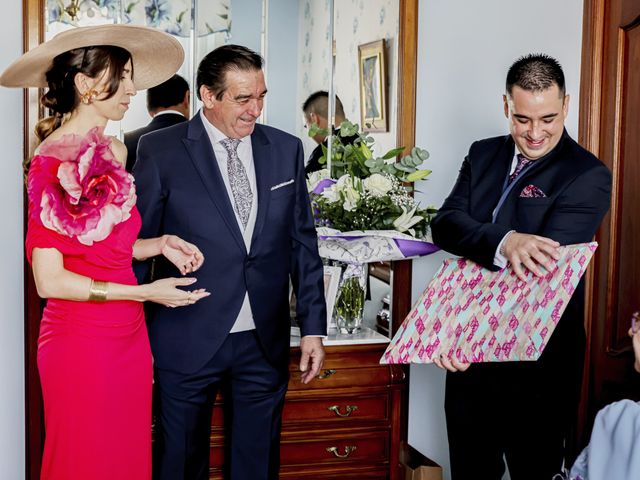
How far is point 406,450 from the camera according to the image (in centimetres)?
337

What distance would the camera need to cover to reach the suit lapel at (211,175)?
2.46 metres

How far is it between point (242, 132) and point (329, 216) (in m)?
0.72

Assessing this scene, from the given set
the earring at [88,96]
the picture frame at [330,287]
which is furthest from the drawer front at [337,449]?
the earring at [88,96]

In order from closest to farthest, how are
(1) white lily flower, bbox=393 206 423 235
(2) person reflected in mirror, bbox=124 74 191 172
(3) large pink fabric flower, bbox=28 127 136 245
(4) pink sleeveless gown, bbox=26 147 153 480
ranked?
1. (3) large pink fabric flower, bbox=28 127 136 245
2. (4) pink sleeveless gown, bbox=26 147 153 480
3. (2) person reflected in mirror, bbox=124 74 191 172
4. (1) white lily flower, bbox=393 206 423 235

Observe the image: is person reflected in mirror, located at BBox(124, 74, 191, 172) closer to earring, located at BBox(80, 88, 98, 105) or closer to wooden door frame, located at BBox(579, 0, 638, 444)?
earring, located at BBox(80, 88, 98, 105)

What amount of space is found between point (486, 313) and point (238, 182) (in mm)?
829

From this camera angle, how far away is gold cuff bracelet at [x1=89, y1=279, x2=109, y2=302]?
210 centimetres

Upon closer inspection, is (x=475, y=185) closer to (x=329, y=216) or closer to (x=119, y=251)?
(x=329, y=216)

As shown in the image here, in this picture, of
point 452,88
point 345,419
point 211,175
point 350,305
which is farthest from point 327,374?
point 452,88

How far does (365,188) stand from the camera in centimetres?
317

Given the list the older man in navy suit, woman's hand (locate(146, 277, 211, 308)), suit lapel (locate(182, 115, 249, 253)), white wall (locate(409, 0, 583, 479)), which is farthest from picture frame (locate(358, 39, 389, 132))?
woman's hand (locate(146, 277, 211, 308))

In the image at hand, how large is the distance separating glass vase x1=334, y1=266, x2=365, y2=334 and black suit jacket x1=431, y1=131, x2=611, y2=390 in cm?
84

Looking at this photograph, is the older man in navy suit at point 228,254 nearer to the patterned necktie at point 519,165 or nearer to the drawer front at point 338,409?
the drawer front at point 338,409

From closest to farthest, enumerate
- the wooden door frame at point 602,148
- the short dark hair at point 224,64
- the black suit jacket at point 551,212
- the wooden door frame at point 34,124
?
the black suit jacket at point 551,212
the short dark hair at point 224,64
the wooden door frame at point 602,148
the wooden door frame at point 34,124
